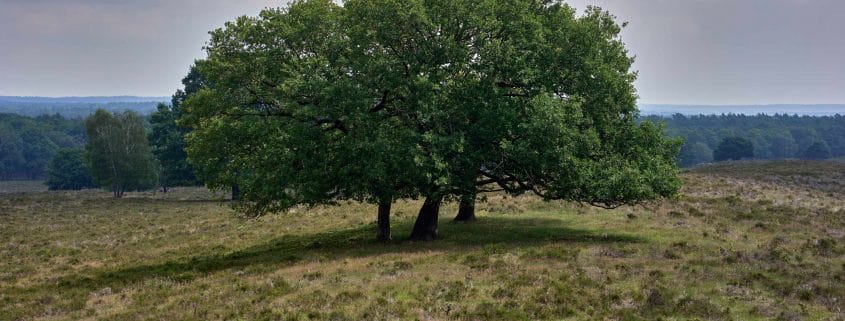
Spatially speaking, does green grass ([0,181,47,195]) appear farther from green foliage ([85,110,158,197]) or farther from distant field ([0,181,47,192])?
green foliage ([85,110,158,197])

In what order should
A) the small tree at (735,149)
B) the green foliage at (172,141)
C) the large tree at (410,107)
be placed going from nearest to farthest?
the large tree at (410,107)
the green foliage at (172,141)
the small tree at (735,149)

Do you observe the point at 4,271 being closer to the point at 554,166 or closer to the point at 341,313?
the point at 341,313

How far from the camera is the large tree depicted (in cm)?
2622

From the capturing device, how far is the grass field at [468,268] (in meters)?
18.6

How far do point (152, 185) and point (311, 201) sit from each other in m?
76.6

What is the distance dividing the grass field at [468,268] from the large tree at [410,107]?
3.10m

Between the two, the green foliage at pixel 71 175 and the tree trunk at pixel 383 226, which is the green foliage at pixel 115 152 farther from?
the tree trunk at pixel 383 226

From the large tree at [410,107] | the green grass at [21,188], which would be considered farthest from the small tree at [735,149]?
the green grass at [21,188]

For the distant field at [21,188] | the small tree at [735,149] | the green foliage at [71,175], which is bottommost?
the distant field at [21,188]

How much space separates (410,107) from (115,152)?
70841 mm

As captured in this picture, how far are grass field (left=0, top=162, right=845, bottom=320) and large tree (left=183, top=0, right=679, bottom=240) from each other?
310cm

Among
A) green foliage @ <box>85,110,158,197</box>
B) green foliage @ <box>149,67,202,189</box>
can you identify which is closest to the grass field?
green foliage @ <box>149,67,202,189</box>

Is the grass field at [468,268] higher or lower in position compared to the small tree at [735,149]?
lower

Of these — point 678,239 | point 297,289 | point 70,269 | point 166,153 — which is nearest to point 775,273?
point 678,239
